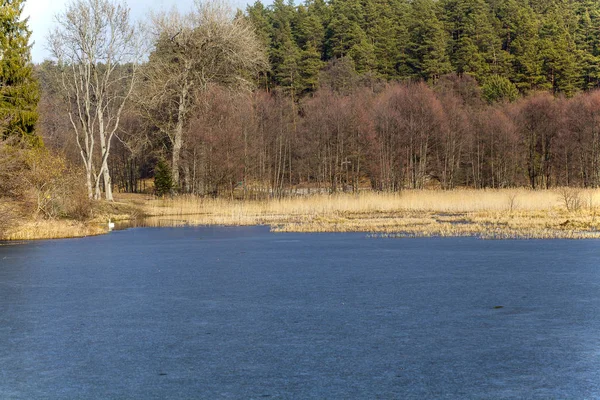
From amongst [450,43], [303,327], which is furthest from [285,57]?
[303,327]

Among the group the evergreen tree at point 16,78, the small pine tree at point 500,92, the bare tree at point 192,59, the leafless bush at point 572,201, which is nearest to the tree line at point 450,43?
the small pine tree at point 500,92

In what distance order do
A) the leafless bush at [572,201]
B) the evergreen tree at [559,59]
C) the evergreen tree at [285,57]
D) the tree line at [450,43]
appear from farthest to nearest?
the evergreen tree at [285,57] < the tree line at [450,43] < the evergreen tree at [559,59] < the leafless bush at [572,201]

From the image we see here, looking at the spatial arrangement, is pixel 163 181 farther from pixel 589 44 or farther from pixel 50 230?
pixel 589 44

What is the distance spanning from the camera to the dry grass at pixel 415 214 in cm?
2523

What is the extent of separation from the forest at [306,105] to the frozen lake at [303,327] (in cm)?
1388

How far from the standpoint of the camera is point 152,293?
1216 cm

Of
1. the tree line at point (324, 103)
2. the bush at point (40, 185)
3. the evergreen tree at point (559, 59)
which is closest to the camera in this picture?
the bush at point (40, 185)

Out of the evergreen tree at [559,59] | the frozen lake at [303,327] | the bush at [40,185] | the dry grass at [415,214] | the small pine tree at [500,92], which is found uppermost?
the evergreen tree at [559,59]

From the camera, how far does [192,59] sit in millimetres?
52031

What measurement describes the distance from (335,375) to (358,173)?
173 feet

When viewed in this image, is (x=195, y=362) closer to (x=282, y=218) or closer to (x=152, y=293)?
(x=152, y=293)

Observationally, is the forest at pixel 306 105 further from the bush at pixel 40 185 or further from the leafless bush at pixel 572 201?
the leafless bush at pixel 572 201

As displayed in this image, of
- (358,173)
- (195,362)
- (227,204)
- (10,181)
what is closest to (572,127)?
(358,173)

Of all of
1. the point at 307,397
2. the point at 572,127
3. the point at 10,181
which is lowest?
the point at 307,397
